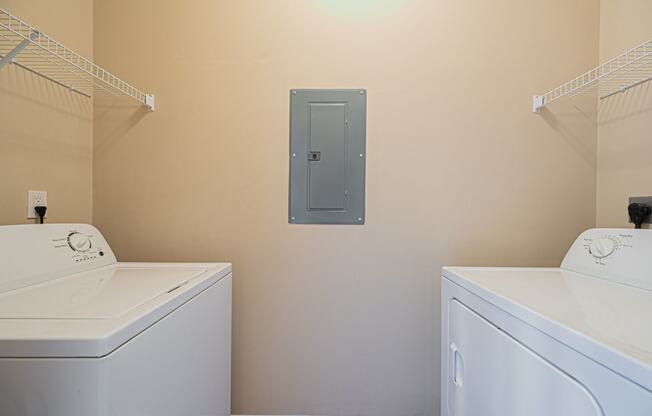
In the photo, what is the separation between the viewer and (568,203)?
151cm

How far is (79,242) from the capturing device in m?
1.17

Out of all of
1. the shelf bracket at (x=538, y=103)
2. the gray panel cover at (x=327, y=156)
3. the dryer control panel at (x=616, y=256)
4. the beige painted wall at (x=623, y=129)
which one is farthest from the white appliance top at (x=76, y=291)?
the beige painted wall at (x=623, y=129)

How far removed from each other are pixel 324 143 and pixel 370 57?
0.48 m

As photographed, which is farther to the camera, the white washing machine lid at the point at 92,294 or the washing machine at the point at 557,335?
the white washing machine lid at the point at 92,294

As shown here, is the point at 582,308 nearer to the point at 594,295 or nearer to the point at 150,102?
the point at 594,295

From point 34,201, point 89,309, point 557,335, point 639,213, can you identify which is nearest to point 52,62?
point 34,201

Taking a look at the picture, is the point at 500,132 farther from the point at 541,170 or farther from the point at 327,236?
the point at 327,236

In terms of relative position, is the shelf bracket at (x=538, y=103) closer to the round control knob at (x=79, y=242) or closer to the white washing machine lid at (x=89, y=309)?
the white washing machine lid at (x=89, y=309)

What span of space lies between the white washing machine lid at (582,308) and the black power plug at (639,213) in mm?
315

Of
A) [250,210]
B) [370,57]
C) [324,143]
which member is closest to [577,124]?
[370,57]

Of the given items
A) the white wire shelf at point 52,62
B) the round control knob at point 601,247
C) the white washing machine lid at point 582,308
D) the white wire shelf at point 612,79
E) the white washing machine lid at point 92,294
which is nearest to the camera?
the white washing machine lid at point 582,308

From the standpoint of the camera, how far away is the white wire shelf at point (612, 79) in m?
1.25

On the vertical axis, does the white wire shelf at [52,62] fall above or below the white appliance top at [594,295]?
above

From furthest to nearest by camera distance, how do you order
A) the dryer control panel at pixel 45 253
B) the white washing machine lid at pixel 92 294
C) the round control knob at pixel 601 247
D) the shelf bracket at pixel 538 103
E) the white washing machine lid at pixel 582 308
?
1. the shelf bracket at pixel 538 103
2. the round control knob at pixel 601 247
3. the dryer control panel at pixel 45 253
4. the white washing machine lid at pixel 92 294
5. the white washing machine lid at pixel 582 308
